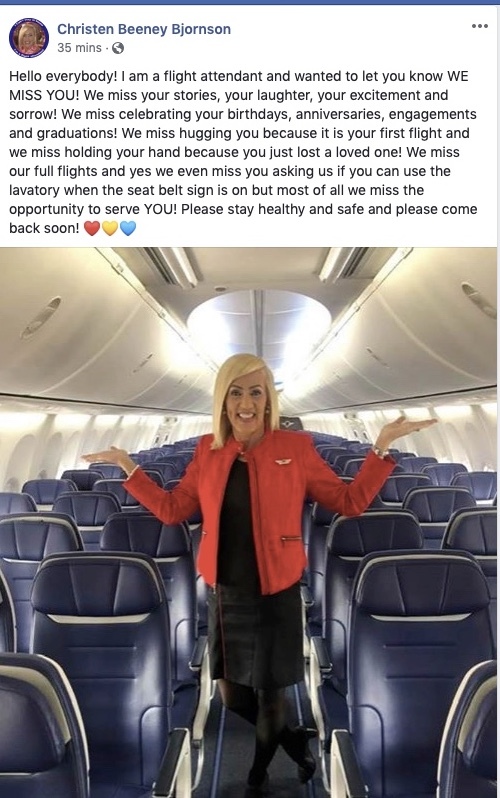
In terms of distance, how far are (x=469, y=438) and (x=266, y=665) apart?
8982 millimetres

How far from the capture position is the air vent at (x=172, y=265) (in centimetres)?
430

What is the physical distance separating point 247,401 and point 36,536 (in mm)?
2086

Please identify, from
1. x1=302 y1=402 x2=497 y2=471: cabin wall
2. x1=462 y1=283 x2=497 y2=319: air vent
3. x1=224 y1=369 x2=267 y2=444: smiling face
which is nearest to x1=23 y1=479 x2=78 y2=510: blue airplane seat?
x1=462 y1=283 x2=497 y2=319: air vent

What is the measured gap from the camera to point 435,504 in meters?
5.48

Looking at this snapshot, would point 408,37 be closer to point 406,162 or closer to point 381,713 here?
point 406,162

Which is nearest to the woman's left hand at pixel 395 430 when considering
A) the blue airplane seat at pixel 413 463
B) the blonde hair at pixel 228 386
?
the blonde hair at pixel 228 386

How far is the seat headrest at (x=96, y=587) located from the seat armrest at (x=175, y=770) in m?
0.53

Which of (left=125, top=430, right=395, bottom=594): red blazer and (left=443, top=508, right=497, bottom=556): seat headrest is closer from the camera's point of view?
(left=125, top=430, right=395, bottom=594): red blazer

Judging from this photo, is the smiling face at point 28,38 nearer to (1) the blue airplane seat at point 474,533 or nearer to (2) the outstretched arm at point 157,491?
(2) the outstretched arm at point 157,491

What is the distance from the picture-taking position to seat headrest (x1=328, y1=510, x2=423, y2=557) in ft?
12.3

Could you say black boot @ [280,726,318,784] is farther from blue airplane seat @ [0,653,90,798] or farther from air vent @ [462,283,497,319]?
air vent @ [462,283,497,319]

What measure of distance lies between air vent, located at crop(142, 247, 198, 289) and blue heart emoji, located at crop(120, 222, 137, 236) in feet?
7.84

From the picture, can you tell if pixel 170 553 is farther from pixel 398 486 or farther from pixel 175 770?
pixel 398 486

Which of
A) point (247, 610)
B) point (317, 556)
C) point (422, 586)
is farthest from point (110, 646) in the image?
point (317, 556)
